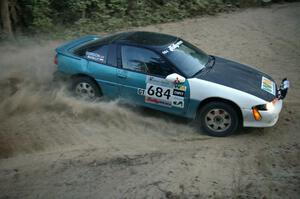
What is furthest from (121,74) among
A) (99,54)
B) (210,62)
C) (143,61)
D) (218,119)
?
(218,119)

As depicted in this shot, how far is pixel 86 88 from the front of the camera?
28.4 feet

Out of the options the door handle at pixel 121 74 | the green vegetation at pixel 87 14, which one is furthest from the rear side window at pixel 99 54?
the green vegetation at pixel 87 14

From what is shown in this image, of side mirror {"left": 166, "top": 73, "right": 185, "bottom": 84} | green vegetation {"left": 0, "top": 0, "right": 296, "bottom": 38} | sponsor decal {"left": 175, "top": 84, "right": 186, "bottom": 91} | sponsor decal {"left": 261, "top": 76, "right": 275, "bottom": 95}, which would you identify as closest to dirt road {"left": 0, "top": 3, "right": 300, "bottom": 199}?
sponsor decal {"left": 261, "top": 76, "right": 275, "bottom": 95}

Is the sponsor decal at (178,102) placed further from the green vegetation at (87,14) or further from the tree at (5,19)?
the tree at (5,19)

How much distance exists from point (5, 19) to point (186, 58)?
271 inches

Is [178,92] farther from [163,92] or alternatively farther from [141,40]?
[141,40]

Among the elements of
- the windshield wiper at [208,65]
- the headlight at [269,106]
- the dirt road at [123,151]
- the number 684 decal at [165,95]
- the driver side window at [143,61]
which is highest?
the driver side window at [143,61]

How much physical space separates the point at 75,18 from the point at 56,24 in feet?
2.20

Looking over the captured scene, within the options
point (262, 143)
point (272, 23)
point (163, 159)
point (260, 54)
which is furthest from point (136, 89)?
point (272, 23)

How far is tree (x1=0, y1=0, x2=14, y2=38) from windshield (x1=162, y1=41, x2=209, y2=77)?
→ 635 centimetres

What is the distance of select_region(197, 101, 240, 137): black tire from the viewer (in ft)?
24.7

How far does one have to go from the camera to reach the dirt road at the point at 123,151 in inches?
242

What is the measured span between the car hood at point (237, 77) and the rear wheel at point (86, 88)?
2.12 meters

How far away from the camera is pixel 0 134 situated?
777 cm
